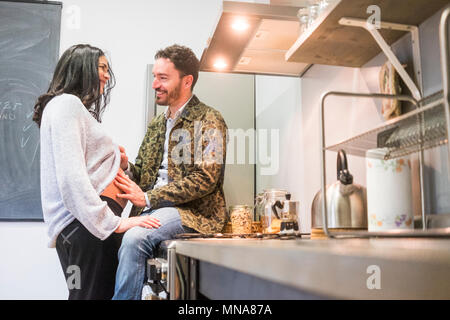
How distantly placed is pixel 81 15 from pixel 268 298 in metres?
2.44

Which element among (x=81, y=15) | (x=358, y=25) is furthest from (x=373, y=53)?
(x=81, y=15)

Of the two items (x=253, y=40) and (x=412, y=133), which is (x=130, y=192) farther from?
(x=412, y=133)

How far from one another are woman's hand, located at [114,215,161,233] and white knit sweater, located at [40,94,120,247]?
0.12 feet

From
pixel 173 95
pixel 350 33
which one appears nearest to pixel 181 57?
pixel 173 95

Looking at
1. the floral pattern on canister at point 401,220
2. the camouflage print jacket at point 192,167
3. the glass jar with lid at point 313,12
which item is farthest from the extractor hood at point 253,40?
the floral pattern on canister at point 401,220

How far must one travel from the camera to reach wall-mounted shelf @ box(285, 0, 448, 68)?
97 cm

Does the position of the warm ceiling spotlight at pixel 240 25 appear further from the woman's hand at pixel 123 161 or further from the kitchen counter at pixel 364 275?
the kitchen counter at pixel 364 275

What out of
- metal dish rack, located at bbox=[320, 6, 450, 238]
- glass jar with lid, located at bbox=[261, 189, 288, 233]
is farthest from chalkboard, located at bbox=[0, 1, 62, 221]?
metal dish rack, located at bbox=[320, 6, 450, 238]

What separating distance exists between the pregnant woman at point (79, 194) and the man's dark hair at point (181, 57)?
52cm

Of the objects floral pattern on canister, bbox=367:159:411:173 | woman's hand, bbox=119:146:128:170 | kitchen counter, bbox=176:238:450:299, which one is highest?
woman's hand, bbox=119:146:128:170

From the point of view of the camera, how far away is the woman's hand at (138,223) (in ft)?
4.50

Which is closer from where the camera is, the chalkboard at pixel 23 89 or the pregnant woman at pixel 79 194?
the pregnant woman at pixel 79 194

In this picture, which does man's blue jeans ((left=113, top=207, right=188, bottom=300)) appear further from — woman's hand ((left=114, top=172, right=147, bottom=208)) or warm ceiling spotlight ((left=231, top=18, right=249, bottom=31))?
warm ceiling spotlight ((left=231, top=18, right=249, bottom=31))

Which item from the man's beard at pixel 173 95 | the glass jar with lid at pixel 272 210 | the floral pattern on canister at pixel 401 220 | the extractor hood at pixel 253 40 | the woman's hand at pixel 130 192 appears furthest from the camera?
the man's beard at pixel 173 95
